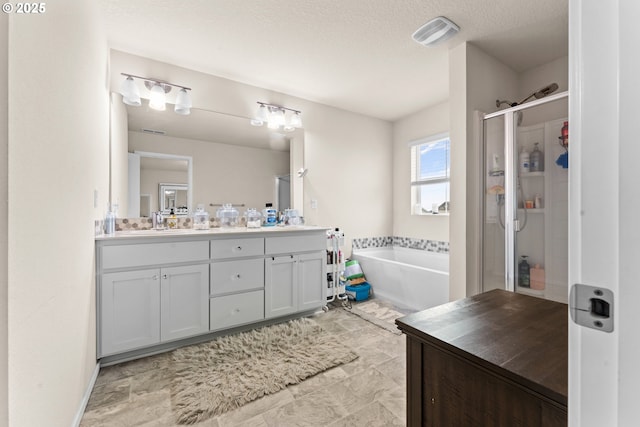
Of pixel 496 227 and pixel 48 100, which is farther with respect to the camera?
pixel 496 227

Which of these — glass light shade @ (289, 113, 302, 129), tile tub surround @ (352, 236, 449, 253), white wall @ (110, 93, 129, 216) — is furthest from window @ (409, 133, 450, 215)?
white wall @ (110, 93, 129, 216)

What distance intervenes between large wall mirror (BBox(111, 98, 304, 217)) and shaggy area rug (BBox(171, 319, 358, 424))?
1.31 m

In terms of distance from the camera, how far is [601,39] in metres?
0.37

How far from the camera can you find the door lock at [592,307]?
14.5 inches

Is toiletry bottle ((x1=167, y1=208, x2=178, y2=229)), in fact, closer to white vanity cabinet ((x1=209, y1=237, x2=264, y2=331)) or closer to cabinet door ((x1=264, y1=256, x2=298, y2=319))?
white vanity cabinet ((x1=209, y1=237, x2=264, y2=331))

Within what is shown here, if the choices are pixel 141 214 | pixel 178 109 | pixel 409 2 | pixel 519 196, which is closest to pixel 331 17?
pixel 409 2

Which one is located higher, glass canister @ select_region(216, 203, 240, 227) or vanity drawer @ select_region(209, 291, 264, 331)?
glass canister @ select_region(216, 203, 240, 227)

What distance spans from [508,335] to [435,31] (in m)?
2.16

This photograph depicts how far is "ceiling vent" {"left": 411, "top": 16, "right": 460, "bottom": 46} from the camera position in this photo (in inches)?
78.5

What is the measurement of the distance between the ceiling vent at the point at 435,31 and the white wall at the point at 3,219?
7.41 feet

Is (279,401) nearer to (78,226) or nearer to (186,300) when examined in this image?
(186,300)

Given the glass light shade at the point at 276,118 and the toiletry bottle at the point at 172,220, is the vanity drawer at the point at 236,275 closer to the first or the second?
the toiletry bottle at the point at 172,220

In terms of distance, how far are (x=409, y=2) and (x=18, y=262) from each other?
2337 mm

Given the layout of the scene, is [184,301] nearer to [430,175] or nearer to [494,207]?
[494,207]
